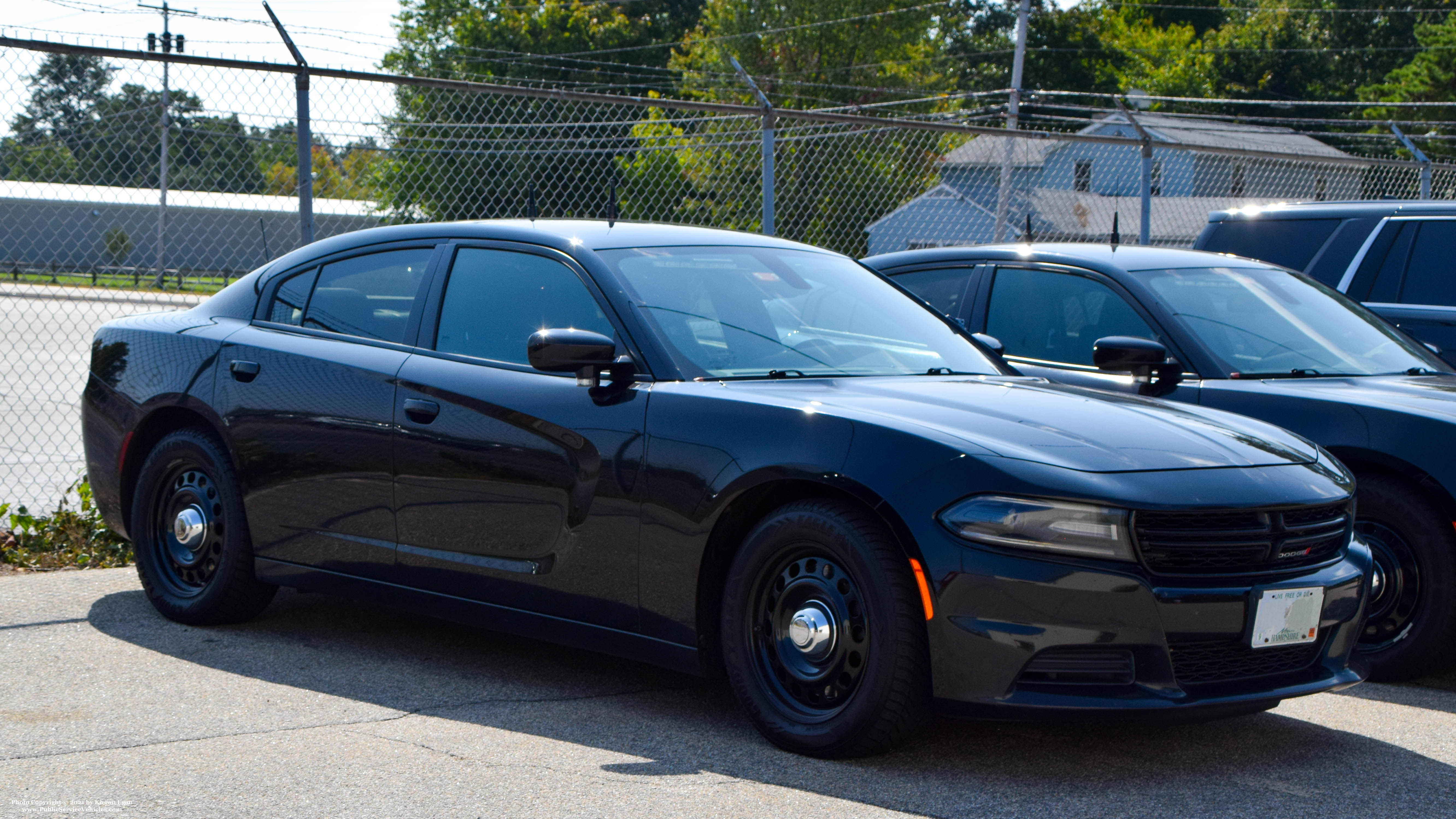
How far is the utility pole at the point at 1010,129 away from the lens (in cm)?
1571

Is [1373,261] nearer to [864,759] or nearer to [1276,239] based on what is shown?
[1276,239]

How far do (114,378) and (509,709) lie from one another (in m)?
2.53

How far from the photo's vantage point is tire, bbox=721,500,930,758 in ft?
12.2

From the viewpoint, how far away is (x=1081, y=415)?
409 cm

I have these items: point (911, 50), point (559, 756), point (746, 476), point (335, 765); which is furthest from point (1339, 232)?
point (911, 50)

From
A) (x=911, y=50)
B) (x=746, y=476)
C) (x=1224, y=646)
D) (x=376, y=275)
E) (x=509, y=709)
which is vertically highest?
(x=911, y=50)

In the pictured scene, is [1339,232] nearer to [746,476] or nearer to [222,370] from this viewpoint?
[746,476]

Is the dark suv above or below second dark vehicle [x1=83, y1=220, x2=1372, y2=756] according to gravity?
above

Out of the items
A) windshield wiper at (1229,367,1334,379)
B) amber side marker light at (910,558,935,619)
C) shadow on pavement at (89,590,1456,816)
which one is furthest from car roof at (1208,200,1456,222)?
amber side marker light at (910,558,935,619)

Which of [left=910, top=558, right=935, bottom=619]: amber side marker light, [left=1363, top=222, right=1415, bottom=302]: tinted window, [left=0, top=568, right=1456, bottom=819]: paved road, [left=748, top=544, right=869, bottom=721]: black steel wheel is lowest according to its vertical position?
[left=0, top=568, right=1456, bottom=819]: paved road

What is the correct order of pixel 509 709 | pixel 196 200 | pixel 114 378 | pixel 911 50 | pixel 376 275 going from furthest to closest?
pixel 911 50
pixel 196 200
pixel 114 378
pixel 376 275
pixel 509 709

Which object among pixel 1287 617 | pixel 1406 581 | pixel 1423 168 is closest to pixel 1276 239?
pixel 1406 581

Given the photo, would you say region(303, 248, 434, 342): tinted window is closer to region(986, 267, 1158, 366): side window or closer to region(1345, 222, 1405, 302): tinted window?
region(986, 267, 1158, 366): side window

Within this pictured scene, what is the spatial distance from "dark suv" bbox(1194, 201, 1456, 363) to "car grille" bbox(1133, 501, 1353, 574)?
3.99 meters
